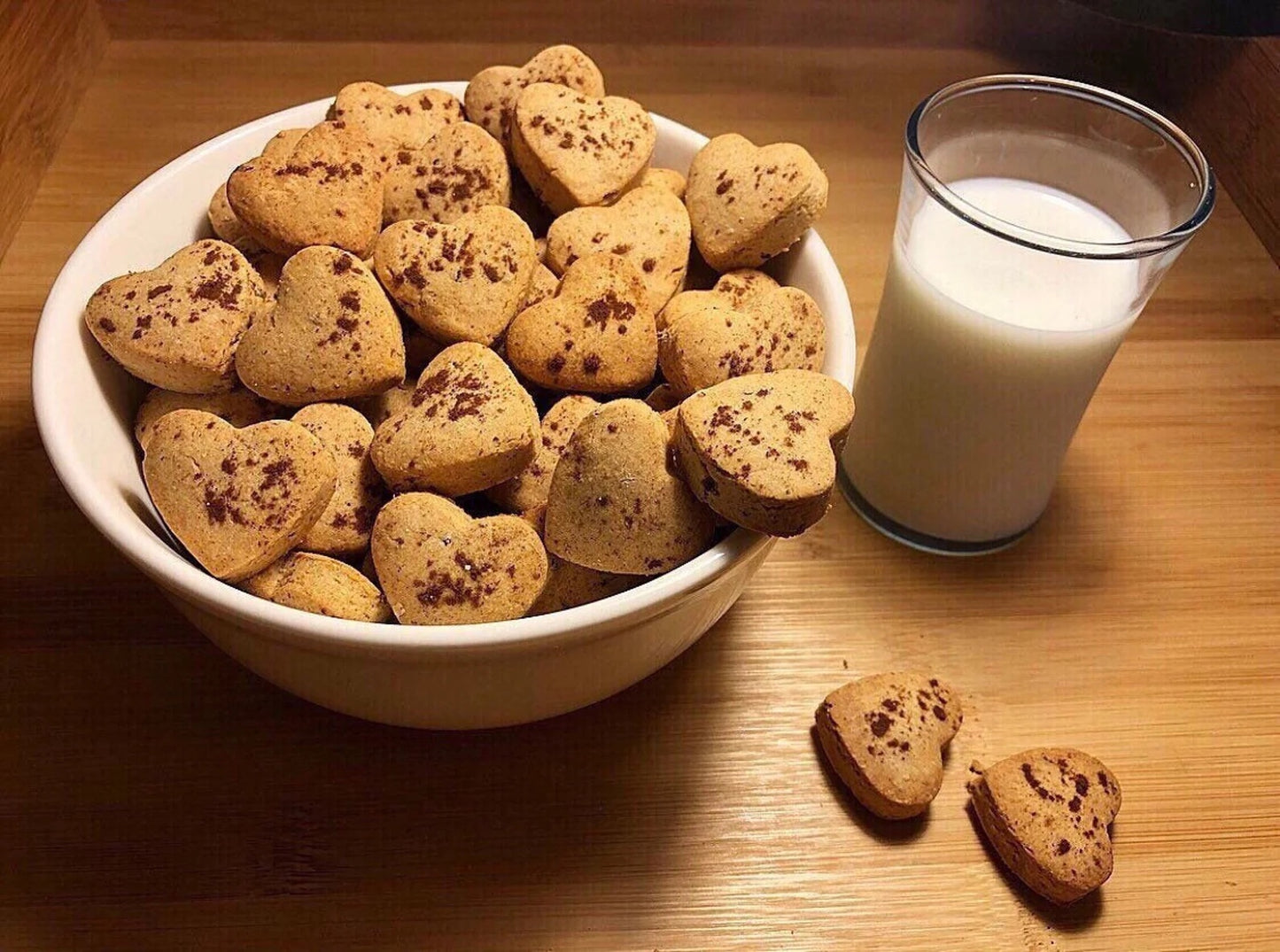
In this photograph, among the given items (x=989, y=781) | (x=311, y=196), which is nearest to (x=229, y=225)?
(x=311, y=196)

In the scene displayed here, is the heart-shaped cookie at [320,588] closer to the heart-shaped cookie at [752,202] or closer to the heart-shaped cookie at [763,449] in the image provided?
the heart-shaped cookie at [763,449]

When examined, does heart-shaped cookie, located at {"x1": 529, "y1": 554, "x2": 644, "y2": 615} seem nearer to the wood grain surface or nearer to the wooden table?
the wooden table

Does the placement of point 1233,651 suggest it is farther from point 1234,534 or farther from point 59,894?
point 59,894

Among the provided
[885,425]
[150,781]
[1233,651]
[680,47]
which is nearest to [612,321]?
[885,425]

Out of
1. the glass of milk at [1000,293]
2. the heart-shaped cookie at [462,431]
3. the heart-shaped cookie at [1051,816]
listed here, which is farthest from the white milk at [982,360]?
the heart-shaped cookie at [462,431]

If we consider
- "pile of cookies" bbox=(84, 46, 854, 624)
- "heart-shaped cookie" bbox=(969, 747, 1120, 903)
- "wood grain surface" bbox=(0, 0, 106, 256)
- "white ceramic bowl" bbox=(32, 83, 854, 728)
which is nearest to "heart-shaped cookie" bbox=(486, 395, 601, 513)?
"pile of cookies" bbox=(84, 46, 854, 624)

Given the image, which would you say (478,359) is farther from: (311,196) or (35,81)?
(35,81)
